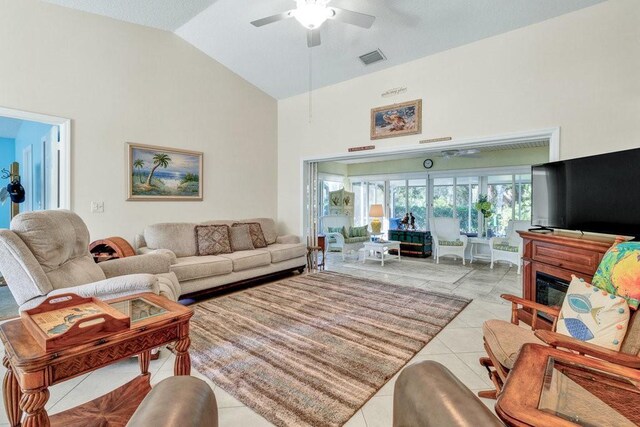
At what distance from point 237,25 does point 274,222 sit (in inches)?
126

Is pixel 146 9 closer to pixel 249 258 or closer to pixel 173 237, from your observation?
pixel 173 237

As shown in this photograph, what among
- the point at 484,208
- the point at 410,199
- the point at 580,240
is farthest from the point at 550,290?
the point at 410,199

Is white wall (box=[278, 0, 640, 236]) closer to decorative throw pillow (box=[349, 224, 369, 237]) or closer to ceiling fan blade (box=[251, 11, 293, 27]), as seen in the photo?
ceiling fan blade (box=[251, 11, 293, 27])

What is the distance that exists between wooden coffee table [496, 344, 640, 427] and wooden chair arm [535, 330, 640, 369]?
27 cm

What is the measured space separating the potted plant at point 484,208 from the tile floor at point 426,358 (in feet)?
6.39

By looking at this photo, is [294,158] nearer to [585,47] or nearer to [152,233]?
[152,233]

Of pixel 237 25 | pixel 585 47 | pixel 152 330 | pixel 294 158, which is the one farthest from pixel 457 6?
pixel 152 330

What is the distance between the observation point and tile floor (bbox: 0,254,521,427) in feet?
5.56

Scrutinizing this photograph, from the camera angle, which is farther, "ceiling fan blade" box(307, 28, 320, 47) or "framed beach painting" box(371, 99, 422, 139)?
"framed beach painting" box(371, 99, 422, 139)

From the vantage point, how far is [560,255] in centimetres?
246

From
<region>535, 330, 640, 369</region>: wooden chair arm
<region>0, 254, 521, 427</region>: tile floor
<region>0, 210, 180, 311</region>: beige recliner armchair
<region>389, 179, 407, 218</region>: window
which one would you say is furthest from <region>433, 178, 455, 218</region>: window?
<region>0, 210, 180, 311</region>: beige recliner armchair

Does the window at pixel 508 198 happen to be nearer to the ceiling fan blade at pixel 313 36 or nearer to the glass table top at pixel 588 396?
the ceiling fan blade at pixel 313 36

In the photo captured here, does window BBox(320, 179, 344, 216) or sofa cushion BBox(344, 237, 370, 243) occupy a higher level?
window BBox(320, 179, 344, 216)

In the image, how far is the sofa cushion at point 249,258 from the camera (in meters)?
4.05
